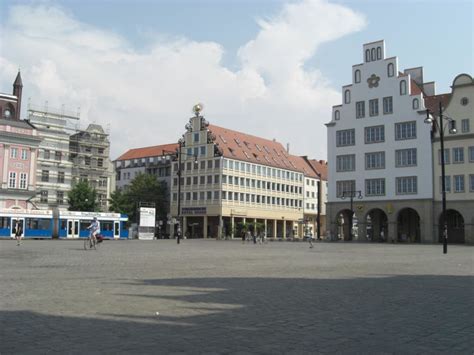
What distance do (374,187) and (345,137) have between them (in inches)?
307

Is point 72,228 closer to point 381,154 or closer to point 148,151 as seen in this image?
point 381,154

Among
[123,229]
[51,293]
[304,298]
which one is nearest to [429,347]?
[304,298]

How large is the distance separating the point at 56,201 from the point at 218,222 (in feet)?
93.1

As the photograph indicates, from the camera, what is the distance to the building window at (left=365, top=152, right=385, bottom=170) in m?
64.9

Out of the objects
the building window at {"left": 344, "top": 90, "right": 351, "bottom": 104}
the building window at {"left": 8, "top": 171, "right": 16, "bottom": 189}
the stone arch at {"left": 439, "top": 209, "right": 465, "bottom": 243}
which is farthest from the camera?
the building window at {"left": 8, "top": 171, "right": 16, "bottom": 189}

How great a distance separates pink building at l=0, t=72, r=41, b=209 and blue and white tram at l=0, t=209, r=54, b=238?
77.1 ft

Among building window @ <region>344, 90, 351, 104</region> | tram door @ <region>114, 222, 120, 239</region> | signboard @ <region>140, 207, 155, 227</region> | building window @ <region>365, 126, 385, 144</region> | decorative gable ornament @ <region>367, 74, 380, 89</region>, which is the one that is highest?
decorative gable ornament @ <region>367, 74, 380, 89</region>

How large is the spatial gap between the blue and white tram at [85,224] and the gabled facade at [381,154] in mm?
26701

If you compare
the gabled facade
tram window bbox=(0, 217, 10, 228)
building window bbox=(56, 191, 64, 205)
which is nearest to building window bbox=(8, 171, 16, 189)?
building window bbox=(56, 191, 64, 205)

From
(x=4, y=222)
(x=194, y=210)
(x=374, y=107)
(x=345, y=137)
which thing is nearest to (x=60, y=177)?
(x=194, y=210)

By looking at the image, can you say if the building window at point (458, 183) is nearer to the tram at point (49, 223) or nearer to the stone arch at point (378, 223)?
the stone arch at point (378, 223)

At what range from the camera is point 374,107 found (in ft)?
217

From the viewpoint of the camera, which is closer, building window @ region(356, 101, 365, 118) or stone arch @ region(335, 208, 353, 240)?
building window @ region(356, 101, 365, 118)

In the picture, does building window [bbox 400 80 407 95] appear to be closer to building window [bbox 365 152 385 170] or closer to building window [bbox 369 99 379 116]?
building window [bbox 369 99 379 116]
